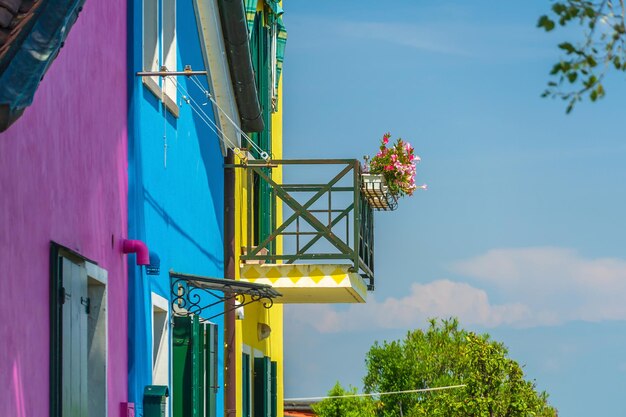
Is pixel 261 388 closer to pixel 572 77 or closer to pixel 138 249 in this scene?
pixel 138 249

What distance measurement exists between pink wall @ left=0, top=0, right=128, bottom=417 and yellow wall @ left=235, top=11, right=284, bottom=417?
5.74 metres

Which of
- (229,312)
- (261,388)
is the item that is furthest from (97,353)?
(261,388)

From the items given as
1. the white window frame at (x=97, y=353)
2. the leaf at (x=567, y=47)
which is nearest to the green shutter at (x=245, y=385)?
the white window frame at (x=97, y=353)

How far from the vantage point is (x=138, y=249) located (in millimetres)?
10359

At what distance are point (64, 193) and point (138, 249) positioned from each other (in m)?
1.95

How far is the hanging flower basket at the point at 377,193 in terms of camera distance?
1692 centimetres

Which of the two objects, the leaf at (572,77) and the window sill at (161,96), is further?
the window sill at (161,96)

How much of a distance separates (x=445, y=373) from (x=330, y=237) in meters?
15.4

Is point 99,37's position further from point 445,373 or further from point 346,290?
point 445,373

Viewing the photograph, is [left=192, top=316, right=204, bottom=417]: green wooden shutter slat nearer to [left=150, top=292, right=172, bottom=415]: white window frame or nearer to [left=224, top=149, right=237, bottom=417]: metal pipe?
[left=150, top=292, right=172, bottom=415]: white window frame

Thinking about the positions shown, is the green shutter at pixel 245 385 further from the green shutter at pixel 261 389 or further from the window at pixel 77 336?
the window at pixel 77 336

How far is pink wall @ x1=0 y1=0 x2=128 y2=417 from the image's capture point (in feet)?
24.0

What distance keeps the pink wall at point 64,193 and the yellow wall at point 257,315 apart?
5.74m

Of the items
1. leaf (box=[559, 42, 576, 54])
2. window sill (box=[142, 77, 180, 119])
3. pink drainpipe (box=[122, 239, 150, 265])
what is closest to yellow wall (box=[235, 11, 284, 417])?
window sill (box=[142, 77, 180, 119])
